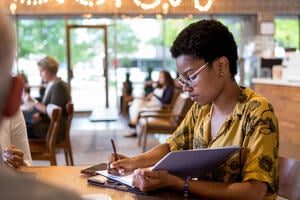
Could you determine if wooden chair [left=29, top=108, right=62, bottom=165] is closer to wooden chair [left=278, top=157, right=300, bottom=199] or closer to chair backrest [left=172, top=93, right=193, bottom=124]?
chair backrest [left=172, top=93, right=193, bottom=124]

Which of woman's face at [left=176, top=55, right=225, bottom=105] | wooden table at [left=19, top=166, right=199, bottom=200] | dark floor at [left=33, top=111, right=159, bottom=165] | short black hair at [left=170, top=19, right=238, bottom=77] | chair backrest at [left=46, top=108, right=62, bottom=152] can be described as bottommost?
dark floor at [left=33, top=111, right=159, bottom=165]

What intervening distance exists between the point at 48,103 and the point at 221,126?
142 inches

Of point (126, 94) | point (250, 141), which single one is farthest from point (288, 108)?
point (126, 94)

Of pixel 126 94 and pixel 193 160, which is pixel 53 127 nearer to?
pixel 193 160

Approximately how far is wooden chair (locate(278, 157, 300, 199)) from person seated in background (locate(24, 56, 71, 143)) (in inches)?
118

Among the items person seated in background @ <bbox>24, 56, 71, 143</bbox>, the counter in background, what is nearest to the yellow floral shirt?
person seated in background @ <bbox>24, 56, 71, 143</bbox>

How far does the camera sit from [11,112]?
0.60 meters

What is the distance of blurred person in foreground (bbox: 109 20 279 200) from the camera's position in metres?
1.34

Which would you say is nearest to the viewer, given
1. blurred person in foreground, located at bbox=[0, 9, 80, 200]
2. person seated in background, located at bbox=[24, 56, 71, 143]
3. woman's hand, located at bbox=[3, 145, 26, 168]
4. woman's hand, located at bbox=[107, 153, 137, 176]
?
blurred person in foreground, located at bbox=[0, 9, 80, 200]

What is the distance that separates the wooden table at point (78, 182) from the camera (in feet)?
4.52

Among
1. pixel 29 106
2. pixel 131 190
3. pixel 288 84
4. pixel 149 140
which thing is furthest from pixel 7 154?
pixel 149 140

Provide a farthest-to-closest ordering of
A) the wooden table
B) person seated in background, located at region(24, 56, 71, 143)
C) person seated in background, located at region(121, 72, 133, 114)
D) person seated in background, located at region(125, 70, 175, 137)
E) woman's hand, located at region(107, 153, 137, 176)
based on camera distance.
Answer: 1. person seated in background, located at region(121, 72, 133, 114)
2. person seated in background, located at region(125, 70, 175, 137)
3. person seated in background, located at region(24, 56, 71, 143)
4. woman's hand, located at region(107, 153, 137, 176)
5. the wooden table

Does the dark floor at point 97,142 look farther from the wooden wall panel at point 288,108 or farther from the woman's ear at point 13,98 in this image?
the woman's ear at point 13,98

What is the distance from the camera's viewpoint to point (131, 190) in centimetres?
144
